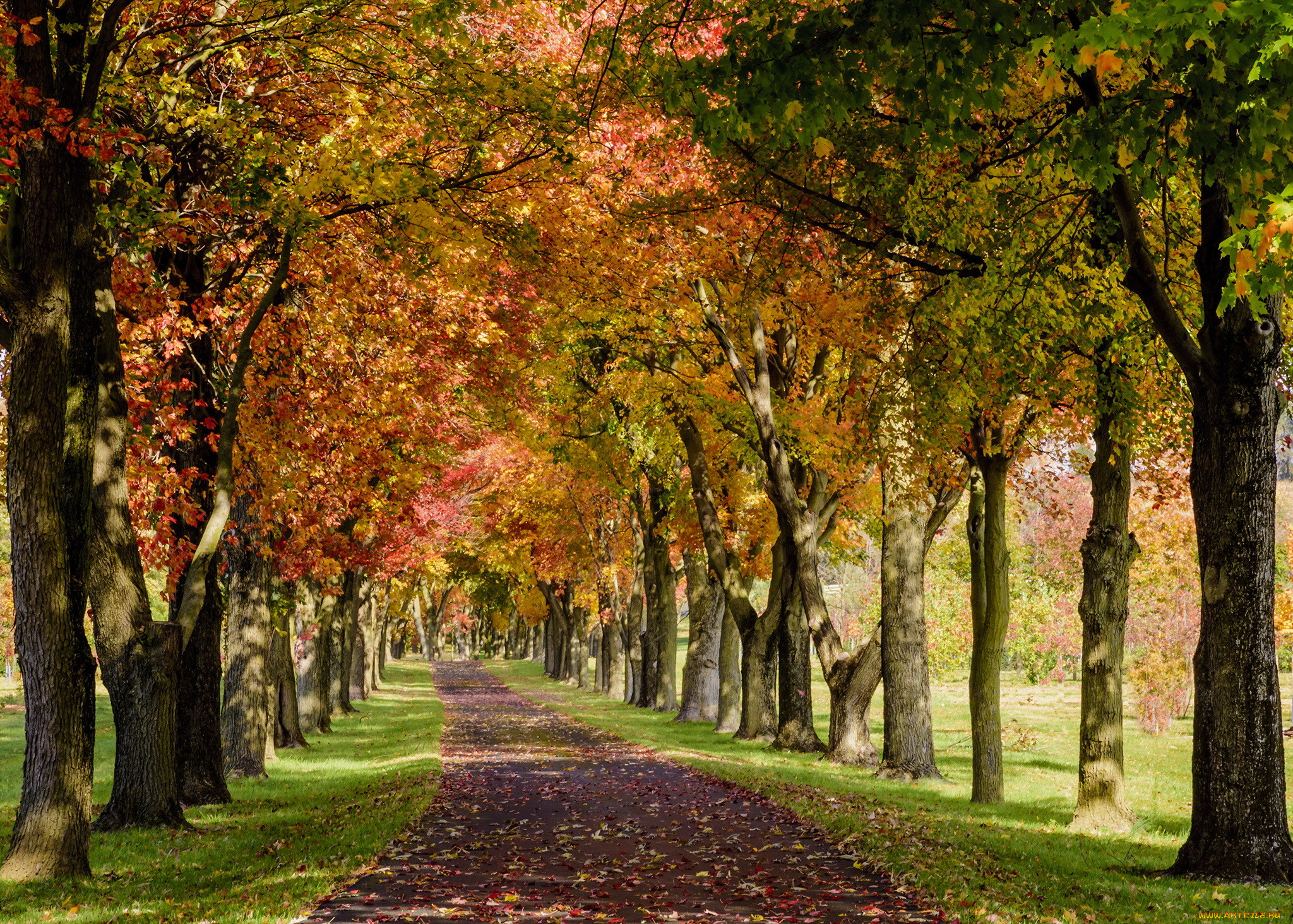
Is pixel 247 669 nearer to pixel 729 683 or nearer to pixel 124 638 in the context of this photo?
pixel 124 638

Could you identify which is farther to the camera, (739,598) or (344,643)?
(344,643)

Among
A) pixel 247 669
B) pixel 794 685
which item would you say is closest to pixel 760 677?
pixel 794 685

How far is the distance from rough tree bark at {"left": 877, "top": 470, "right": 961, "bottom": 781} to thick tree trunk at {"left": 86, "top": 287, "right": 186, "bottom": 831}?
35.1 ft

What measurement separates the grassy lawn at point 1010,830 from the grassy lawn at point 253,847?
15.8 feet

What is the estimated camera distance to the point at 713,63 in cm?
802

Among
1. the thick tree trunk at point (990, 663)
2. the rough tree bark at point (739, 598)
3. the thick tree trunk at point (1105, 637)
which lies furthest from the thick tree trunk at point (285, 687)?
the thick tree trunk at point (1105, 637)

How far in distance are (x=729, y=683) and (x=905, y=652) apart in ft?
33.9

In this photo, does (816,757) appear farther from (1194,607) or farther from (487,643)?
(487,643)

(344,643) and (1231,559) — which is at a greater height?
(1231,559)

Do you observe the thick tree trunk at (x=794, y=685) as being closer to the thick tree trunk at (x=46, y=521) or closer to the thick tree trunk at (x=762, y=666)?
the thick tree trunk at (x=762, y=666)

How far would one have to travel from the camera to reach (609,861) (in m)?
10.4

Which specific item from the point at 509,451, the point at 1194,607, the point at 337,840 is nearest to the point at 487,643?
the point at 509,451

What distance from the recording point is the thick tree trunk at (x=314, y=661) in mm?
26094

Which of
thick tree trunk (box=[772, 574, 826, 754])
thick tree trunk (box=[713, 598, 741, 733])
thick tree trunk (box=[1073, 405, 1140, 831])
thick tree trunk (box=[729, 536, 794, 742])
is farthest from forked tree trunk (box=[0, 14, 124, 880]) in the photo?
thick tree trunk (box=[713, 598, 741, 733])
